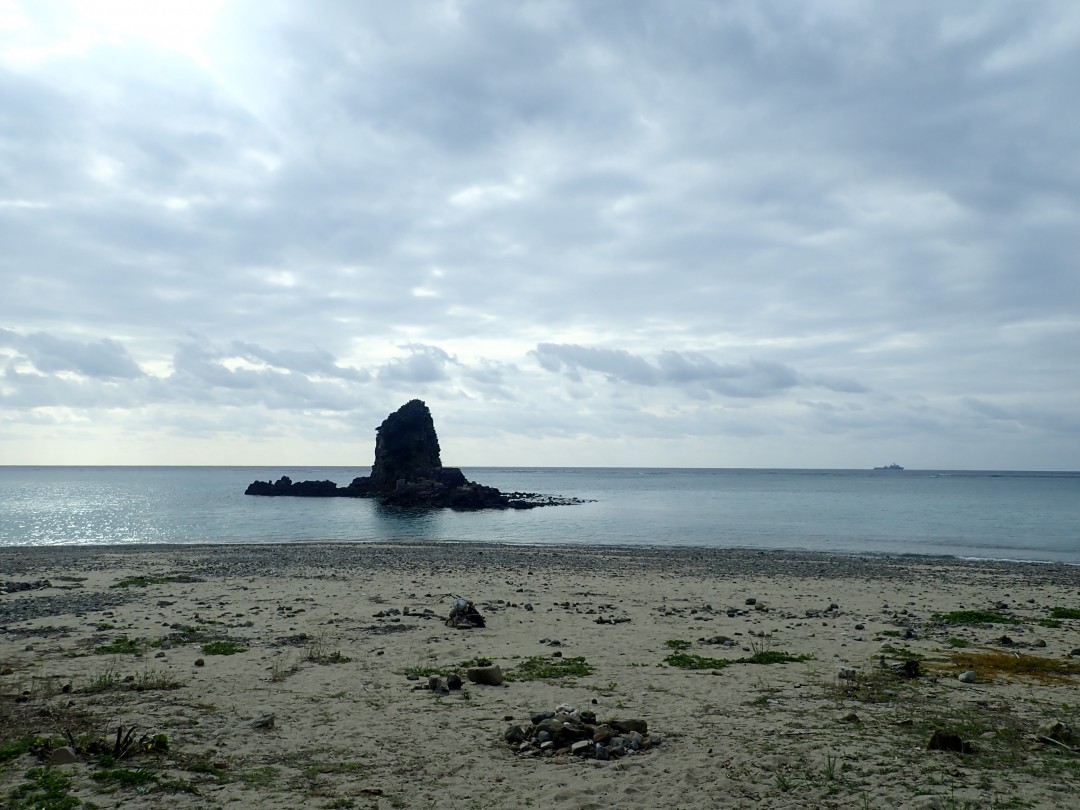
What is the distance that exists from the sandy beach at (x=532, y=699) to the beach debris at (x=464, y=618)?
9.5 inches

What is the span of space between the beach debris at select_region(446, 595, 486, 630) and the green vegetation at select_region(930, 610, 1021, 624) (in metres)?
13.4

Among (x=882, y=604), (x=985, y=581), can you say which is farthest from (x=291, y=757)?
(x=985, y=581)

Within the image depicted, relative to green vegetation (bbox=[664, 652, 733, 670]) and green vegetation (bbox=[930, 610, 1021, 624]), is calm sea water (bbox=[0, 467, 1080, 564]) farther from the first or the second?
green vegetation (bbox=[664, 652, 733, 670])

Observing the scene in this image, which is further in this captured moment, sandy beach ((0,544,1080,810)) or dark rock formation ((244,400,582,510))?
dark rock formation ((244,400,582,510))

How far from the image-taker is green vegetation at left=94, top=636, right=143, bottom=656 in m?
→ 14.9

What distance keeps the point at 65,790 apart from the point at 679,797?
23.5 ft

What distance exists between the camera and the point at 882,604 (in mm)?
23859

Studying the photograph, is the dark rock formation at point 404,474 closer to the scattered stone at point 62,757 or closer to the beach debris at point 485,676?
the beach debris at point 485,676

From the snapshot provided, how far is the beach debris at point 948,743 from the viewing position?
378 inches

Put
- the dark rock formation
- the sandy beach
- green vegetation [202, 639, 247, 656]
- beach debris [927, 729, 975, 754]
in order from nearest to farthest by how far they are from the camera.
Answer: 1. the sandy beach
2. beach debris [927, 729, 975, 754]
3. green vegetation [202, 639, 247, 656]
4. the dark rock formation

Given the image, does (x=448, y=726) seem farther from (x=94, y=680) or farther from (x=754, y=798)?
(x=94, y=680)

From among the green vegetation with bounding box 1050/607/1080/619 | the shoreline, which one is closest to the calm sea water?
the shoreline

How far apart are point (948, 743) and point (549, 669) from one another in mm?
7174

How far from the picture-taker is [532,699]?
486 inches
